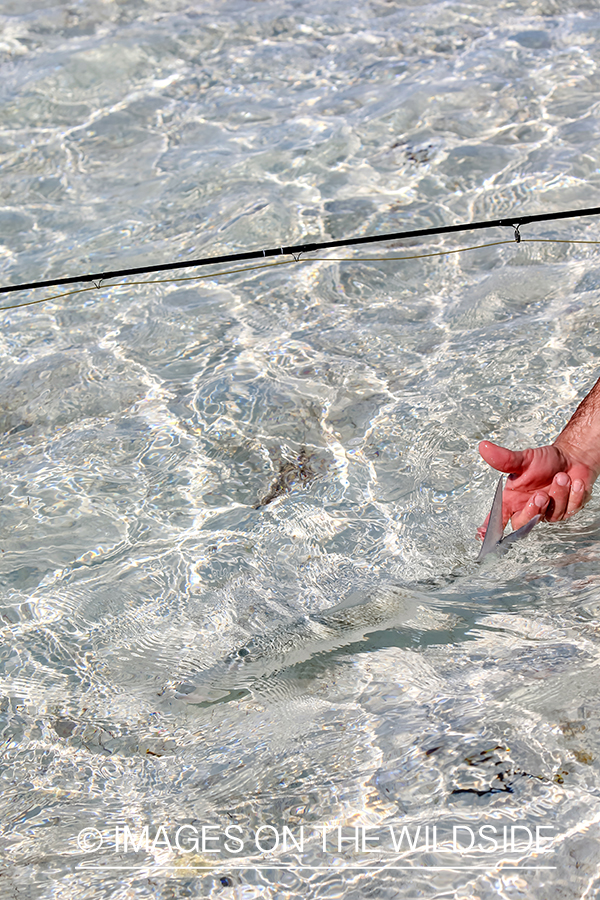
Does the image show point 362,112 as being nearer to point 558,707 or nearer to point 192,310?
point 192,310

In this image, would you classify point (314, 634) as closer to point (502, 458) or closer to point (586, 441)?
point (502, 458)

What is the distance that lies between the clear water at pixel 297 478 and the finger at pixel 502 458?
248 mm

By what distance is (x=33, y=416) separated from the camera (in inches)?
135

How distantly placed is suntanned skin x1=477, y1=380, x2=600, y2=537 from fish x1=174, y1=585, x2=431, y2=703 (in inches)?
16.6

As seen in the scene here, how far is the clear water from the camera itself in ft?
6.03

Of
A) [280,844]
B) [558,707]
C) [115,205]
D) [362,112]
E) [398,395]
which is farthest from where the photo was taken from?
[362,112]

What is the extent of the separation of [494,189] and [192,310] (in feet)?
6.28

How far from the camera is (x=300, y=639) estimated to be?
2418 mm

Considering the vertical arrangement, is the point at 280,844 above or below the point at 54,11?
below

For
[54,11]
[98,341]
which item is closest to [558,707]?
[98,341]

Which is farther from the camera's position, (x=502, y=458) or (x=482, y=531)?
(x=482, y=531)

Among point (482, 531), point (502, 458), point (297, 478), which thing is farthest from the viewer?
point (297, 478)

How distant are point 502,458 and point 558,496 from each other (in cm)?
24

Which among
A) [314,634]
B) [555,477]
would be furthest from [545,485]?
[314,634]
